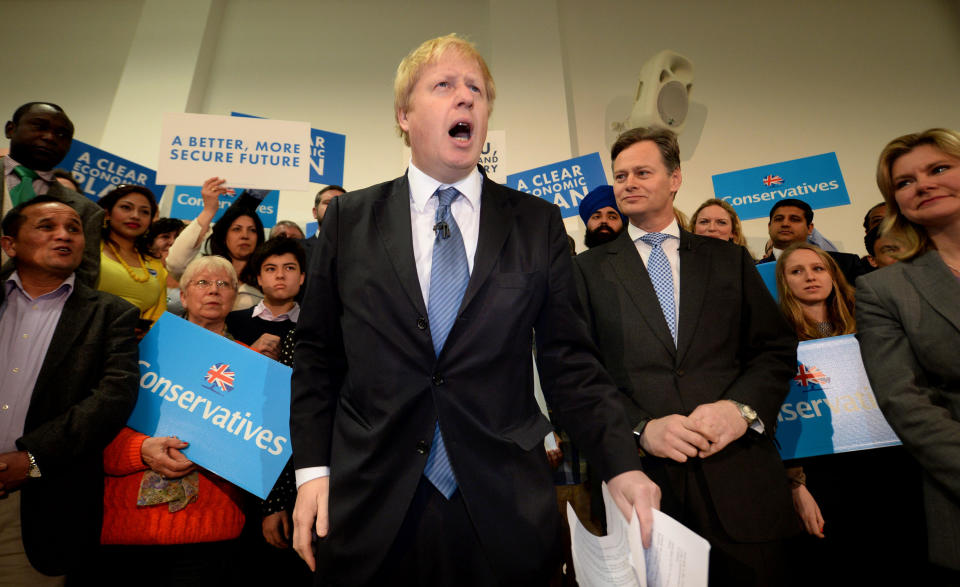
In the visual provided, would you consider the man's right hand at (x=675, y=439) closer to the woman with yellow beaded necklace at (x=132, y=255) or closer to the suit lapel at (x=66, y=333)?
the suit lapel at (x=66, y=333)

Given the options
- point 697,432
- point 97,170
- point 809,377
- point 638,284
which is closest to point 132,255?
point 97,170

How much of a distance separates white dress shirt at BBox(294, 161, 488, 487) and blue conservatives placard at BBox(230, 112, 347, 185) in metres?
3.38

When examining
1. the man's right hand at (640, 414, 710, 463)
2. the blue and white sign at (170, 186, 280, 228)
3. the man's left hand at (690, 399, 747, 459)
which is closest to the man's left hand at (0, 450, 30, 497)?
the man's right hand at (640, 414, 710, 463)

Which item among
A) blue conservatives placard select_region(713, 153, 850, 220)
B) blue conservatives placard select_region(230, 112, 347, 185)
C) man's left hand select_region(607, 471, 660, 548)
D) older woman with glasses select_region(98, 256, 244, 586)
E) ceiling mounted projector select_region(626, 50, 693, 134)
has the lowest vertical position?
older woman with glasses select_region(98, 256, 244, 586)

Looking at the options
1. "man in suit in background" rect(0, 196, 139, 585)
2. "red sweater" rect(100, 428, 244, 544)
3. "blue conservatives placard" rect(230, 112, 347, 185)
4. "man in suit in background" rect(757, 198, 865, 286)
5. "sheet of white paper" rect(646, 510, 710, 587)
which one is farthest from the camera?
"blue conservatives placard" rect(230, 112, 347, 185)

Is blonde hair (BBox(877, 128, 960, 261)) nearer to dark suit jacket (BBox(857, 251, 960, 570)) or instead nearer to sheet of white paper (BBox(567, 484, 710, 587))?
dark suit jacket (BBox(857, 251, 960, 570))

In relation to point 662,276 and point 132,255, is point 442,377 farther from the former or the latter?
point 132,255

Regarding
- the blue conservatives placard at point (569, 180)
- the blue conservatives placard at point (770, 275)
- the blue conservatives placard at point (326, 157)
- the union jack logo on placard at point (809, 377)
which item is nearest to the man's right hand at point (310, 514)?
the union jack logo on placard at point (809, 377)

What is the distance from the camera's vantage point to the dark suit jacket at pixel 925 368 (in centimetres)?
152

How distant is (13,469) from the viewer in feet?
5.62

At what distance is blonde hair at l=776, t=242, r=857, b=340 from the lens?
2.49 meters

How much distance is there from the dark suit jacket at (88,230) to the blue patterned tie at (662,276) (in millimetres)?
2324

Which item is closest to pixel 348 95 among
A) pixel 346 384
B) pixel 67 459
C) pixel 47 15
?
pixel 47 15

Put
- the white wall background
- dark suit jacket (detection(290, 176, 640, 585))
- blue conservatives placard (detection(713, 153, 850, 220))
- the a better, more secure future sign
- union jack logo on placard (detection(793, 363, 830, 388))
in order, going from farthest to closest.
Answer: the white wall background < blue conservatives placard (detection(713, 153, 850, 220)) < the a better, more secure future sign < union jack logo on placard (detection(793, 363, 830, 388)) < dark suit jacket (detection(290, 176, 640, 585))
